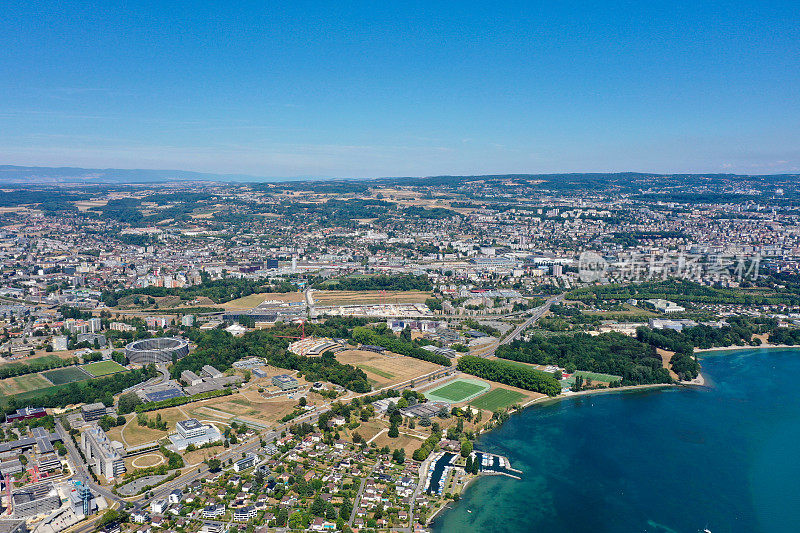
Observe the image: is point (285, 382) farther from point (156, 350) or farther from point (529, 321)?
point (529, 321)

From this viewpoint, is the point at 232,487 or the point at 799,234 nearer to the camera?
the point at 232,487

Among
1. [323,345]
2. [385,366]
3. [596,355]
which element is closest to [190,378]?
[323,345]

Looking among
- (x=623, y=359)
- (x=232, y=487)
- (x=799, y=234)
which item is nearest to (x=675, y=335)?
(x=623, y=359)

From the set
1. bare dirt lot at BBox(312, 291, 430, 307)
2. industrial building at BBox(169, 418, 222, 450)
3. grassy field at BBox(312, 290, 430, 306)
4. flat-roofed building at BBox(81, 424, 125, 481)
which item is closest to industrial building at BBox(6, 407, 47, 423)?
flat-roofed building at BBox(81, 424, 125, 481)

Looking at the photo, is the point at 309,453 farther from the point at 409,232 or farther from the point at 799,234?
the point at 799,234

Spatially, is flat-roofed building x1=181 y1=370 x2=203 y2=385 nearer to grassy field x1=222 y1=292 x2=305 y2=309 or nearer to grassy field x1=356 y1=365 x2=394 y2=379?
grassy field x1=356 y1=365 x2=394 y2=379

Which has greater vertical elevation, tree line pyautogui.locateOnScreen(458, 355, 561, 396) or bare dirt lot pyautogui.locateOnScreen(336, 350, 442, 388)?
tree line pyautogui.locateOnScreen(458, 355, 561, 396)
